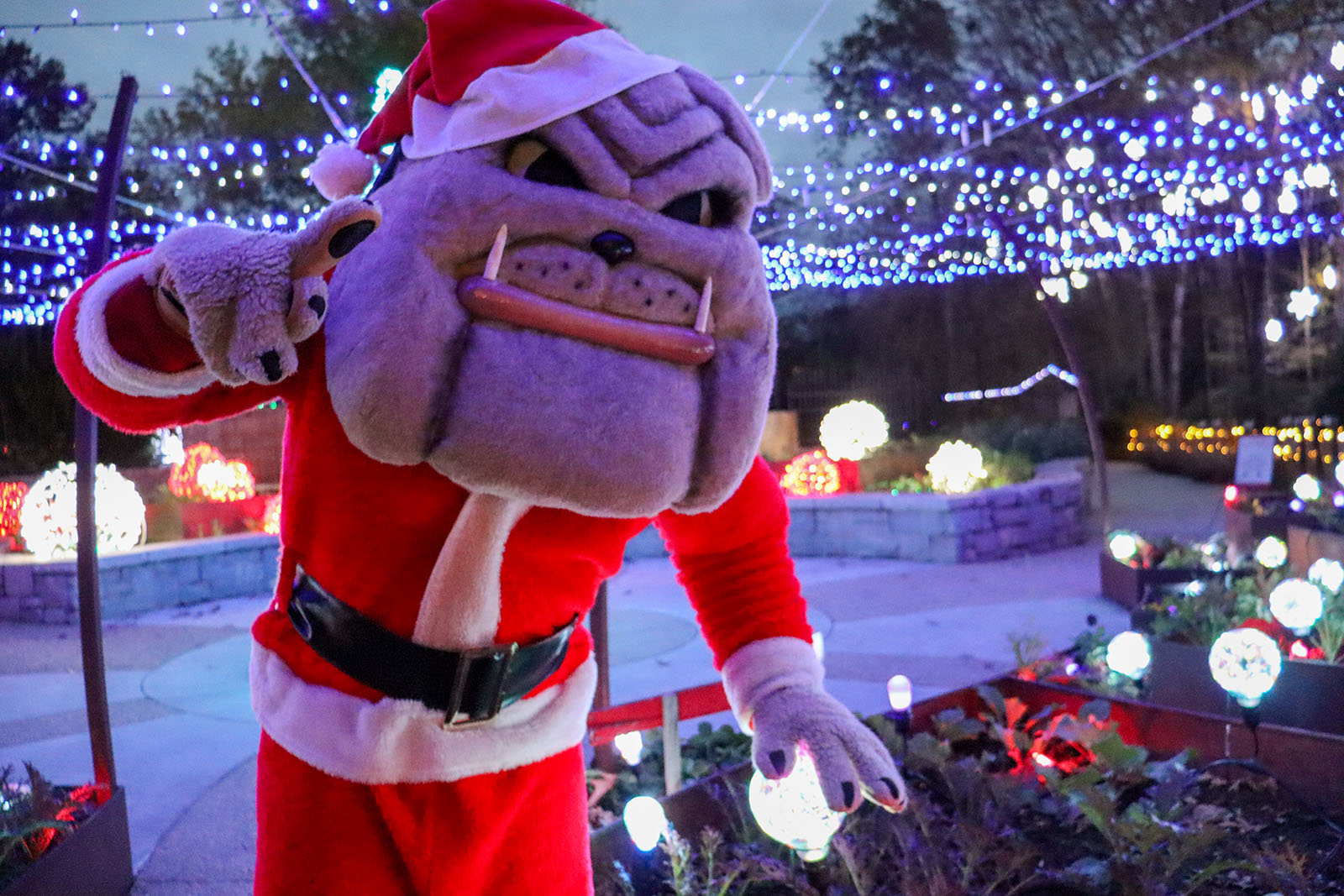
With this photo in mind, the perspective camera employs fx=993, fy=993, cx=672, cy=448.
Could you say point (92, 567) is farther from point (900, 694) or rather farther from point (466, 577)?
point (900, 694)

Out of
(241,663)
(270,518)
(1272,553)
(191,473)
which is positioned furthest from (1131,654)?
(191,473)

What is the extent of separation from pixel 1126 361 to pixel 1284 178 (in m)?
13.2

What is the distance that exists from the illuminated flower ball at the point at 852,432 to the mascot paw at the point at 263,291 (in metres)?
10.0

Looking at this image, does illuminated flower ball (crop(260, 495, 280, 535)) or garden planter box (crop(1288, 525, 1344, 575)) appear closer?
garden planter box (crop(1288, 525, 1344, 575))

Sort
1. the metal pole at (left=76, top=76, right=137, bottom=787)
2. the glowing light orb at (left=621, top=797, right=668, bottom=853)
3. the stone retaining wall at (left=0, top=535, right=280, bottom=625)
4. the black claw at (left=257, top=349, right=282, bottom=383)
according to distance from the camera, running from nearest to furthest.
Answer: the black claw at (left=257, top=349, right=282, bottom=383), the glowing light orb at (left=621, top=797, right=668, bottom=853), the metal pole at (left=76, top=76, right=137, bottom=787), the stone retaining wall at (left=0, top=535, right=280, bottom=625)

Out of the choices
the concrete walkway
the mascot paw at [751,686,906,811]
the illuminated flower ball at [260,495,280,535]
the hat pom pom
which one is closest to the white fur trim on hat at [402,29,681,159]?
the hat pom pom

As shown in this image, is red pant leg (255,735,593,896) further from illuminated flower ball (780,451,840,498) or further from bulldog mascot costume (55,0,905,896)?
illuminated flower ball (780,451,840,498)

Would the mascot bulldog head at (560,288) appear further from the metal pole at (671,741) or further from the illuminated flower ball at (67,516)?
the illuminated flower ball at (67,516)

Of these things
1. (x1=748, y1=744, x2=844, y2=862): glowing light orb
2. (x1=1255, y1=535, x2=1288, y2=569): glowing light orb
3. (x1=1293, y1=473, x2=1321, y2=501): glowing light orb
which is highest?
(x1=748, y1=744, x2=844, y2=862): glowing light orb

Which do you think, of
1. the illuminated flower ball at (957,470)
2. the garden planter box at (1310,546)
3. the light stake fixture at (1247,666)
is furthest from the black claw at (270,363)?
the illuminated flower ball at (957,470)

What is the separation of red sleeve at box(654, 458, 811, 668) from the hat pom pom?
0.70 meters

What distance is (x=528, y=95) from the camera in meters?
1.23

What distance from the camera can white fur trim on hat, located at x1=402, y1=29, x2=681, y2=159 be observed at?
1.22 m

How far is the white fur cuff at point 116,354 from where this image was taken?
1.17m
